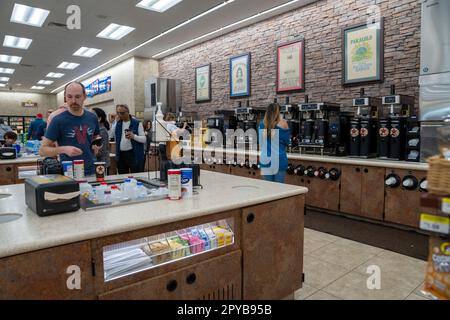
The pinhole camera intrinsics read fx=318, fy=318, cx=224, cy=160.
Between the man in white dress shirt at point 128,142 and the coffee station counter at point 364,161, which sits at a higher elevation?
the man in white dress shirt at point 128,142

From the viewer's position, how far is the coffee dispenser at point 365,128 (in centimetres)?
416

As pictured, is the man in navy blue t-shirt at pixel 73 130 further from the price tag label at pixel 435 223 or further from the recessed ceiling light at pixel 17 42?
the recessed ceiling light at pixel 17 42

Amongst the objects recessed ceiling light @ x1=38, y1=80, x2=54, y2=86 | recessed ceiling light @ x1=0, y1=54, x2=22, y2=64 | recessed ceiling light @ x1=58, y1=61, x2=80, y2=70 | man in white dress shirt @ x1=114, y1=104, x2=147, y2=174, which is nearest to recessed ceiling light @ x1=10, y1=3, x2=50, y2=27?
man in white dress shirt @ x1=114, y1=104, x2=147, y2=174

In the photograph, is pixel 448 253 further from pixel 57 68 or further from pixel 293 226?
pixel 57 68

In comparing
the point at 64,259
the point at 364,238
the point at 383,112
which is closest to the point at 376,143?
the point at 383,112

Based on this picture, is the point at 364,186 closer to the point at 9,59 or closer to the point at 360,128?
the point at 360,128

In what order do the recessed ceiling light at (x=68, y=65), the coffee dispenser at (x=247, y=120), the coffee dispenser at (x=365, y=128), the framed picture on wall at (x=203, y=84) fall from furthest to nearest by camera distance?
the recessed ceiling light at (x=68, y=65)
the framed picture on wall at (x=203, y=84)
the coffee dispenser at (x=247, y=120)
the coffee dispenser at (x=365, y=128)

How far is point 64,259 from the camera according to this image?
1.25 m

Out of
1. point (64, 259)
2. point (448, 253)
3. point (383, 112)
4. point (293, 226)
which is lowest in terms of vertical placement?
point (293, 226)

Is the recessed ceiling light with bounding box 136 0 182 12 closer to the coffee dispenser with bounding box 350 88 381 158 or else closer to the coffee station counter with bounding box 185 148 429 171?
Result: the coffee station counter with bounding box 185 148 429 171

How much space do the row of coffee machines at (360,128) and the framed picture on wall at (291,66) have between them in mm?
586

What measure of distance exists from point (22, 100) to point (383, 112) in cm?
1872

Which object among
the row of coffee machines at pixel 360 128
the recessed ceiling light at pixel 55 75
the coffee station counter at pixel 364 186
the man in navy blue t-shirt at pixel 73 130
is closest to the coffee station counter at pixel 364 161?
the coffee station counter at pixel 364 186

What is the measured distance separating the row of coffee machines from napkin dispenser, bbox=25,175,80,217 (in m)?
3.67
